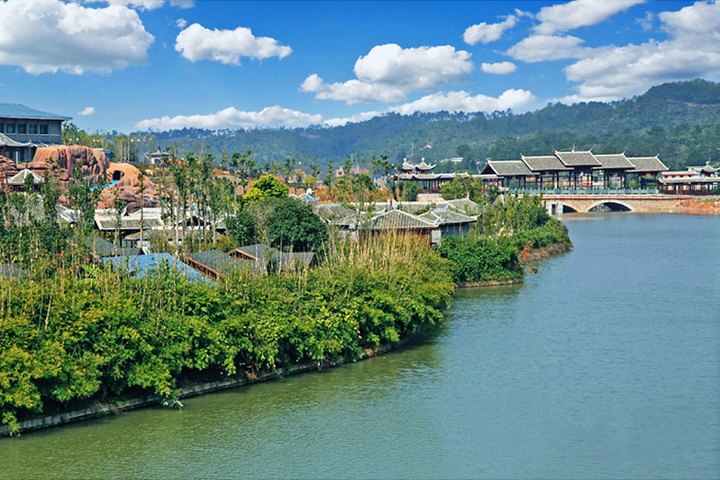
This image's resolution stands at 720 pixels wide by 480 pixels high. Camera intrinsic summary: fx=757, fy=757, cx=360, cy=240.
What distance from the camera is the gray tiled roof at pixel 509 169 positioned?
249ft

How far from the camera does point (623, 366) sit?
19.1 meters

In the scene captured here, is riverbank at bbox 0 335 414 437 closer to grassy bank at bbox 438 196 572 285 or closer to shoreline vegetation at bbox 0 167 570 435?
shoreline vegetation at bbox 0 167 570 435

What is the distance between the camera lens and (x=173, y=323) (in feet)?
51.5

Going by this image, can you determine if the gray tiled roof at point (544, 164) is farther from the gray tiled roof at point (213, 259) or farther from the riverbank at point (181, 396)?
the riverbank at point (181, 396)

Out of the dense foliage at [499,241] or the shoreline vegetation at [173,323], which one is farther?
the dense foliage at [499,241]

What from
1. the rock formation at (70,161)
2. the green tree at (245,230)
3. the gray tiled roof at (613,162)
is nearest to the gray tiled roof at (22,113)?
the rock formation at (70,161)

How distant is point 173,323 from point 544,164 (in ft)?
217

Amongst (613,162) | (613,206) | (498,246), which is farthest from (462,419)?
(613,206)

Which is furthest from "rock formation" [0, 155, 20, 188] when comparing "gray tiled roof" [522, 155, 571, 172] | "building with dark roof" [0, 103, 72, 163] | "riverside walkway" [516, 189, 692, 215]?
"gray tiled roof" [522, 155, 571, 172]

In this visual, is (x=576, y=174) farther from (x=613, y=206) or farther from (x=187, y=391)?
(x=187, y=391)

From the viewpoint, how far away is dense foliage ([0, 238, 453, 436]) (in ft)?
45.1

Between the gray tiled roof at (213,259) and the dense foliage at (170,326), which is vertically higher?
the gray tiled roof at (213,259)

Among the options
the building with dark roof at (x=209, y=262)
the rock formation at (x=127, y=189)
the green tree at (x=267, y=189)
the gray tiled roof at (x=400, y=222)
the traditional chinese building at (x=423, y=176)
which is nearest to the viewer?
the building with dark roof at (x=209, y=262)

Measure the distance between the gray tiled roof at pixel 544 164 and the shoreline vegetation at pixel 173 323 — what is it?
54889mm
